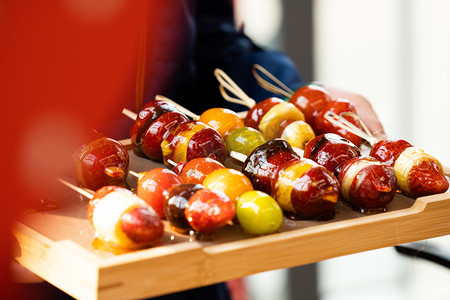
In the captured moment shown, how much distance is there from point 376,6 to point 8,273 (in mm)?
2919

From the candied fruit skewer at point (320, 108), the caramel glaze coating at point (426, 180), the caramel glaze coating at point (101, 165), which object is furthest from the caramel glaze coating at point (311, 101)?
the caramel glaze coating at point (101, 165)

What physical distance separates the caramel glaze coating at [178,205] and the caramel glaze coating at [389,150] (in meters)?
0.39

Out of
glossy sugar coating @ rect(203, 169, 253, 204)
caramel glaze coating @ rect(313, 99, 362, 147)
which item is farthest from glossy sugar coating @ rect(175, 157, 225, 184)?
caramel glaze coating @ rect(313, 99, 362, 147)

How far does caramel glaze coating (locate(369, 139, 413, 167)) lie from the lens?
121cm

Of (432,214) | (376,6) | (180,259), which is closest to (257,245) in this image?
(180,259)

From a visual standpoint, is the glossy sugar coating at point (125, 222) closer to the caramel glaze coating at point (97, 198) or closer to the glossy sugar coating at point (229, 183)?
the caramel glaze coating at point (97, 198)

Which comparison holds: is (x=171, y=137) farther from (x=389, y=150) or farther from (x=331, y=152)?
(x=389, y=150)

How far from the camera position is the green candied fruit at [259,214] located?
3.22ft

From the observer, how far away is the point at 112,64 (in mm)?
1540

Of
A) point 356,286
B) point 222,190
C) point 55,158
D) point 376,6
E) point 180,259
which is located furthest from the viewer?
point 376,6

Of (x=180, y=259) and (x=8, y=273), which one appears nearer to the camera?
(x=180, y=259)

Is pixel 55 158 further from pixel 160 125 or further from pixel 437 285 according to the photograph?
pixel 437 285

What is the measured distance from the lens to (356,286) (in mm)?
3256

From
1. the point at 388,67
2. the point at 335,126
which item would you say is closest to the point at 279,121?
the point at 335,126
